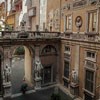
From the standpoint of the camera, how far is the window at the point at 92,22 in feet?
58.0

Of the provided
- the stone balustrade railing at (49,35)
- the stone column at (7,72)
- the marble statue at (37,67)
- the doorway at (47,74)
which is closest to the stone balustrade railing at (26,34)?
the stone balustrade railing at (49,35)

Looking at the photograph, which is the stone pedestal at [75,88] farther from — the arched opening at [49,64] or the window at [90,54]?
the arched opening at [49,64]

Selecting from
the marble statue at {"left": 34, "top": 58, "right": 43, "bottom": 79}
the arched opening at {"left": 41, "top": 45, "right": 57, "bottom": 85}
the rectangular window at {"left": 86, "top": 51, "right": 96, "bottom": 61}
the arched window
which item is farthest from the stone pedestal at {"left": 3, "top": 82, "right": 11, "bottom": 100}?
the rectangular window at {"left": 86, "top": 51, "right": 96, "bottom": 61}

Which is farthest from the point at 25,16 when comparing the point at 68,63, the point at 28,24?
the point at 68,63

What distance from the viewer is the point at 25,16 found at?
3538 centimetres

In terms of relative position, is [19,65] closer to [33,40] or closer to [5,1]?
[33,40]

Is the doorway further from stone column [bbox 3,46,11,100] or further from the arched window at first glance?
stone column [bbox 3,46,11,100]

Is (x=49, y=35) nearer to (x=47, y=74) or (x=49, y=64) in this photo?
(x=49, y=64)

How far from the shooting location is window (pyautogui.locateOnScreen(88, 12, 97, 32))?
17.7m

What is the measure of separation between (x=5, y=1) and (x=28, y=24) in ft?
70.4

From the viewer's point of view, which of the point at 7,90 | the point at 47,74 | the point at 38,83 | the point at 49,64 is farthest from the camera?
the point at 47,74

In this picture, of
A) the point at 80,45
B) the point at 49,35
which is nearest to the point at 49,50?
the point at 49,35

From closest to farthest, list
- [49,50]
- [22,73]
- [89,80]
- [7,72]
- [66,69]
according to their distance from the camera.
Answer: [89,80] → [7,72] → [66,69] → [49,50] → [22,73]

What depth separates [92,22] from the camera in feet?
59.4
